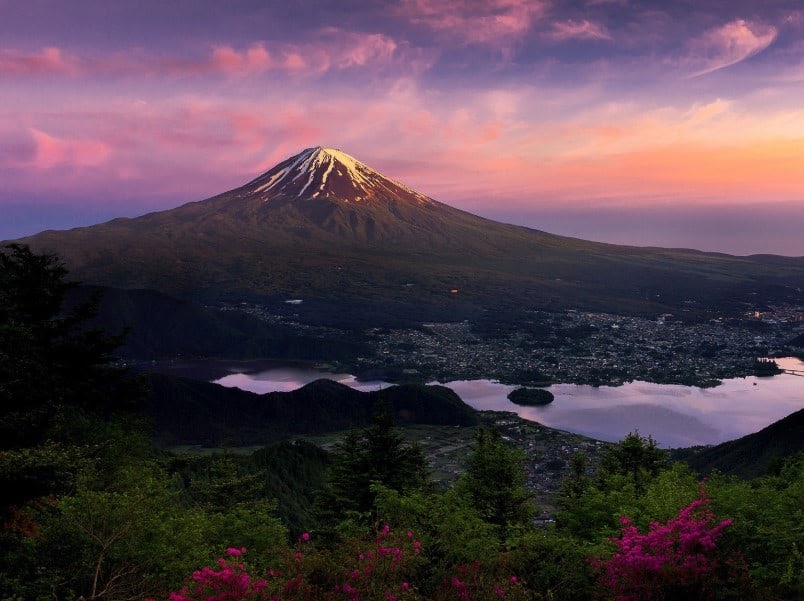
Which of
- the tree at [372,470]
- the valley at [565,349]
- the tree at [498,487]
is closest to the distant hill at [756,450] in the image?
the tree at [498,487]

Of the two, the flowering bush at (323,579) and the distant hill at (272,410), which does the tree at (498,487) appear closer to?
the flowering bush at (323,579)

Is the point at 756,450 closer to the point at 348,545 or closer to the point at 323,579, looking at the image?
the point at 348,545

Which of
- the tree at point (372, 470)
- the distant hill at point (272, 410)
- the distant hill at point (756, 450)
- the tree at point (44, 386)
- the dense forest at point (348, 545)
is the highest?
the tree at point (44, 386)

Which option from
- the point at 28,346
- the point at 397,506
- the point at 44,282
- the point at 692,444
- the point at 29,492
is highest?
the point at 44,282

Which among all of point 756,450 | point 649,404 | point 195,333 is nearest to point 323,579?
point 756,450

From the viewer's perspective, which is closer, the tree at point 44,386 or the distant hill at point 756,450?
the tree at point 44,386

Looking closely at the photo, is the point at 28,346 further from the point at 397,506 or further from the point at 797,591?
the point at 797,591

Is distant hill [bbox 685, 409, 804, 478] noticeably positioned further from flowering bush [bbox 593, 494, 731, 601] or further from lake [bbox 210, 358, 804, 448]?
flowering bush [bbox 593, 494, 731, 601]

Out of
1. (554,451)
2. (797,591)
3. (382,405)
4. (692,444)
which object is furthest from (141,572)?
(692,444)
